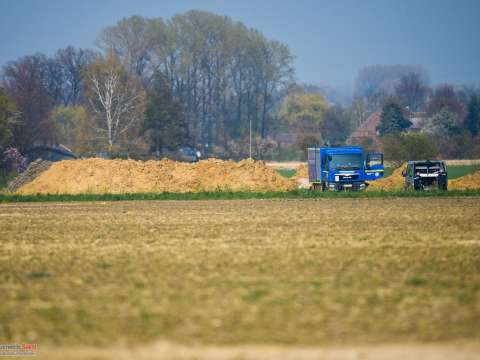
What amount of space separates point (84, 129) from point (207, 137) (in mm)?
46494

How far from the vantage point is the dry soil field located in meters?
11.4

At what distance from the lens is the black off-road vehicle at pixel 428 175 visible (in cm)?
5034

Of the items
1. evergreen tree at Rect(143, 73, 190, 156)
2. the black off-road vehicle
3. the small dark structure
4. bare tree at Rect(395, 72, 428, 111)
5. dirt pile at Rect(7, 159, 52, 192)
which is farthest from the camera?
bare tree at Rect(395, 72, 428, 111)

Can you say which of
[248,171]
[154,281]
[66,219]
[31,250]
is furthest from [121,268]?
[248,171]

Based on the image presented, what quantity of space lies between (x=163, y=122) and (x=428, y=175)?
59088 millimetres

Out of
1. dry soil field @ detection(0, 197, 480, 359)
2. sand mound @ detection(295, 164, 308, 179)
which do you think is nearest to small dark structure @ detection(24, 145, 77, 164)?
sand mound @ detection(295, 164, 308, 179)

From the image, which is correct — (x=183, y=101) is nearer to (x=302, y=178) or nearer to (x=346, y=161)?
(x=302, y=178)

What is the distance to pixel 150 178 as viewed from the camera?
184 ft

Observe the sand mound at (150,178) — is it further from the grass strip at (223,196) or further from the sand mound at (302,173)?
the sand mound at (302,173)

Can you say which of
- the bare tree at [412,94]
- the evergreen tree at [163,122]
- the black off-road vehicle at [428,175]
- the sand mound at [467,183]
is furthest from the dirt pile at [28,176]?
the bare tree at [412,94]

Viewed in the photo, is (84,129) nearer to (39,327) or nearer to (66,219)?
(66,219)

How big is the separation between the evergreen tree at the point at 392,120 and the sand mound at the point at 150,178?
81.1 m

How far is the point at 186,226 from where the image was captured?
28562mm

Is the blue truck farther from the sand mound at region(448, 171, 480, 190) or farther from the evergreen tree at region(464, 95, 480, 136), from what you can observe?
the evergreen tree at region(464, 95, 480, 136)
